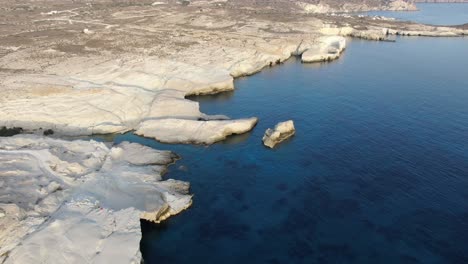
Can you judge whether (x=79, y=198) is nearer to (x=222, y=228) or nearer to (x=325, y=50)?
(x=222, y=228)

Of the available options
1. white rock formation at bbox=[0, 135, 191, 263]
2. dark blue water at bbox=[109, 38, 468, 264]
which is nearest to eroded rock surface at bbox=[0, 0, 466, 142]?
dark blue water at bbox=[109, 38, 468, 264]

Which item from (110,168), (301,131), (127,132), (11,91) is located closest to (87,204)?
(110,168)

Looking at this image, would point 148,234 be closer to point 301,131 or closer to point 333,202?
point 333,202

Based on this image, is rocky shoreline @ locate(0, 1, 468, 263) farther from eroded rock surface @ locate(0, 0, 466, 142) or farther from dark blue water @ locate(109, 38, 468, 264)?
dark blue water @ locate(109, 38, 468, 264)

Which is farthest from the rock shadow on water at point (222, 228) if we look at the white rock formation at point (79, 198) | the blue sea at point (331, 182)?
the white rock formation at point (79, 198)

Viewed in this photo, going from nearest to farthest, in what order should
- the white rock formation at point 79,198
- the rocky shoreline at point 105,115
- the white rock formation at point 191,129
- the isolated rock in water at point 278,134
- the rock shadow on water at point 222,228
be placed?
the white rock formation at point 79,198 < the rocky shoreline at point 105,115 < the rock shadow on water at point 222,228 < the isolated rock in water at point 278,134 < the white rock formation at point 191,129

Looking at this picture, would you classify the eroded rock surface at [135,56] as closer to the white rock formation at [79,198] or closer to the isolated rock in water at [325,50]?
the isolated rock in water at [325,50]
